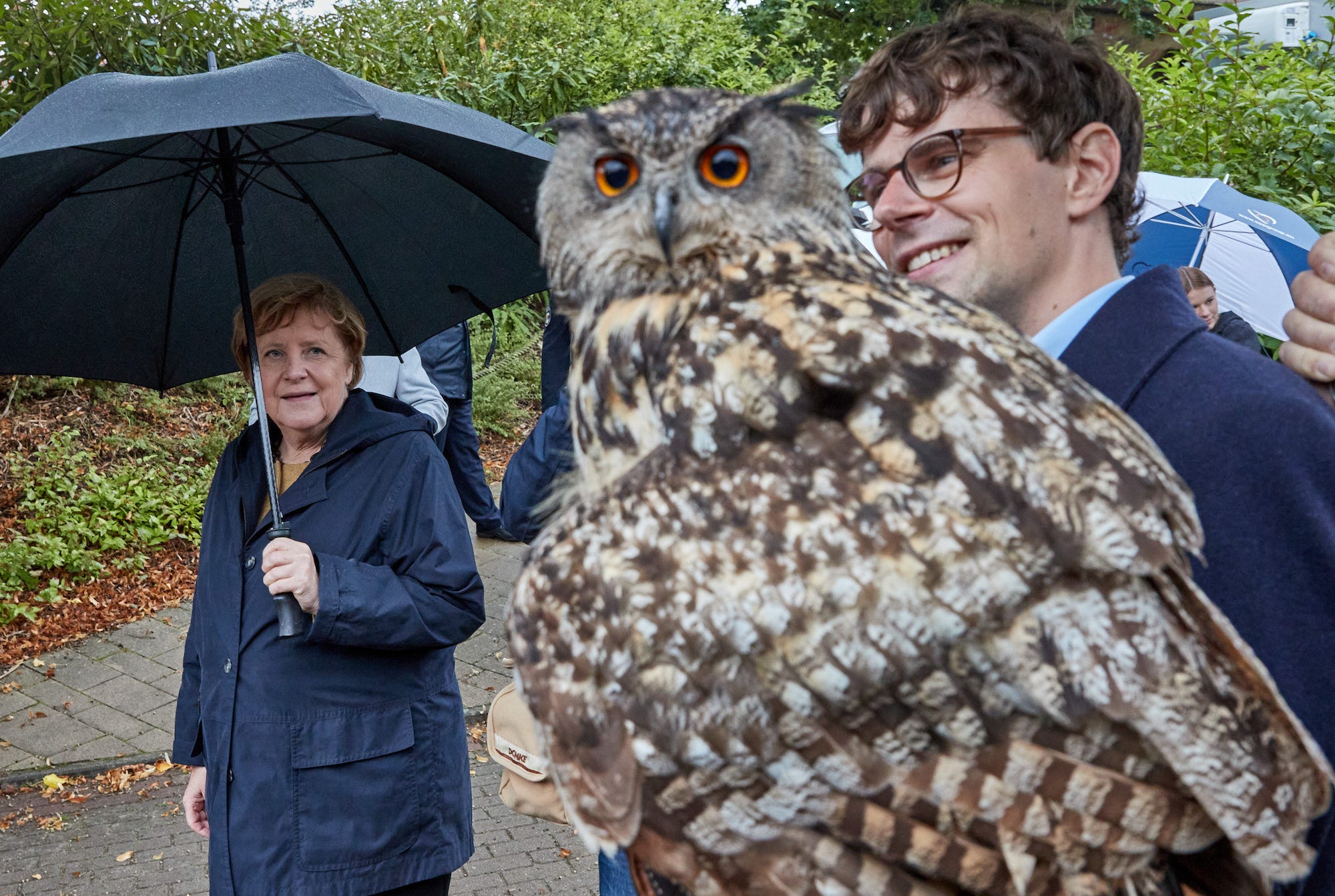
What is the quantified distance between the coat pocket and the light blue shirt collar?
6.95 ft

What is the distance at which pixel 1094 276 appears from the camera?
2039mm

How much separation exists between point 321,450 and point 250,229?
847mm

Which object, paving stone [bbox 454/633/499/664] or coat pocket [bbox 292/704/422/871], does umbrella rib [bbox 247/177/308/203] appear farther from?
paving stone [bbox 454/633/499/664]

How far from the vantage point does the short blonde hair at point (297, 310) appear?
3422mm

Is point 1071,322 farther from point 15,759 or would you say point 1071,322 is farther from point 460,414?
point 15,759

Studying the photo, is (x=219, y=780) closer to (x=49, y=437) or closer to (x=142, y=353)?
(x=142, y=353)

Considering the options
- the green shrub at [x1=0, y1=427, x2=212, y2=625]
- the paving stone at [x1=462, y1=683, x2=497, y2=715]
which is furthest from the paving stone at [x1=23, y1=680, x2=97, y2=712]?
the paving stone at [x1=462, y1=683, x2=497, y2=715]

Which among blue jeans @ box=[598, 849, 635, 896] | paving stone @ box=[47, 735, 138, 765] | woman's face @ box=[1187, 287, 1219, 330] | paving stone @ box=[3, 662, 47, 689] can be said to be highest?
woman's face @ box=[1187, 287, 1219, 330]

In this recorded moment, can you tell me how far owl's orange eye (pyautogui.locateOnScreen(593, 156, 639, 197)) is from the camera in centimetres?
207

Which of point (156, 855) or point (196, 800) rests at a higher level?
point (196, 800)

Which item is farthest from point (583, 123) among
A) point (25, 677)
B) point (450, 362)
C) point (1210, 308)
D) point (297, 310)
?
point (25, 677)

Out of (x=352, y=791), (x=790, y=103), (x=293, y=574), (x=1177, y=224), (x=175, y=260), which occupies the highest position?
(x=790, y=103)

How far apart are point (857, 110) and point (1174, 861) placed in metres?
1.52

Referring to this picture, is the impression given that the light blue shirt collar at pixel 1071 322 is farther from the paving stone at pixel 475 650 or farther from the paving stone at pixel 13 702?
the paving stone at pixel 13 702
